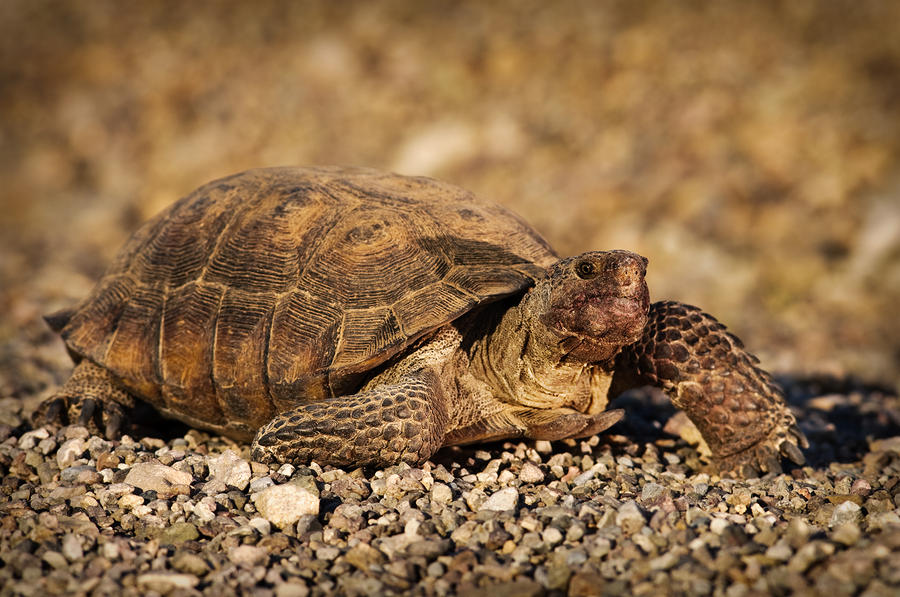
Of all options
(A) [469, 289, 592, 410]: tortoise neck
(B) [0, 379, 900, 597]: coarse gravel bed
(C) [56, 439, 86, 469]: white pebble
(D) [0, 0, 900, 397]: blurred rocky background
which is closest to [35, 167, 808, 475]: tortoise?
(A) [469, 289, 592, 410]: tortoise neck

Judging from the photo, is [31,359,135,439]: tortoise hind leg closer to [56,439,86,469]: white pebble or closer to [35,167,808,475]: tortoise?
[35,167,808,475]: tortoise

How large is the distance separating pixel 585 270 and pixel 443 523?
4.48ft

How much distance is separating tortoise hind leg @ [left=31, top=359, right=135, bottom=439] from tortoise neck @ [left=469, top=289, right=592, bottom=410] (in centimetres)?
222

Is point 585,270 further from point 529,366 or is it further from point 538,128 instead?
point 538,128

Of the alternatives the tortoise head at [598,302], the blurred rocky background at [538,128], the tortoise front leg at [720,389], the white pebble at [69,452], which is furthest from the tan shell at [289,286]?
the blurred rocky background at [538,128]

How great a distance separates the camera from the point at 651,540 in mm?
2920

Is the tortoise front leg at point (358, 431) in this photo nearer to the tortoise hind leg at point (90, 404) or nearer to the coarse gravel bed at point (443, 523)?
the coarse gravel bed at point (443, 523)

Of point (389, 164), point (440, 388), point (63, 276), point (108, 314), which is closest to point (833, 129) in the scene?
point (389, 164)

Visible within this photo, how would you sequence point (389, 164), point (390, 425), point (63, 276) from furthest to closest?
point (389, 164), point (63, 276), point (390, 425)

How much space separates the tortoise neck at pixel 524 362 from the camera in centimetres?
395

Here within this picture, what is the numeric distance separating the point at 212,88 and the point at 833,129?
10424mm

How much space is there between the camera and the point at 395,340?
3.80 metres

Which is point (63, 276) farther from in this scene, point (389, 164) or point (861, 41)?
point (861, 41)

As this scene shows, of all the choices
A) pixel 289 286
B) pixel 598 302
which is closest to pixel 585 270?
pixel 598 302
